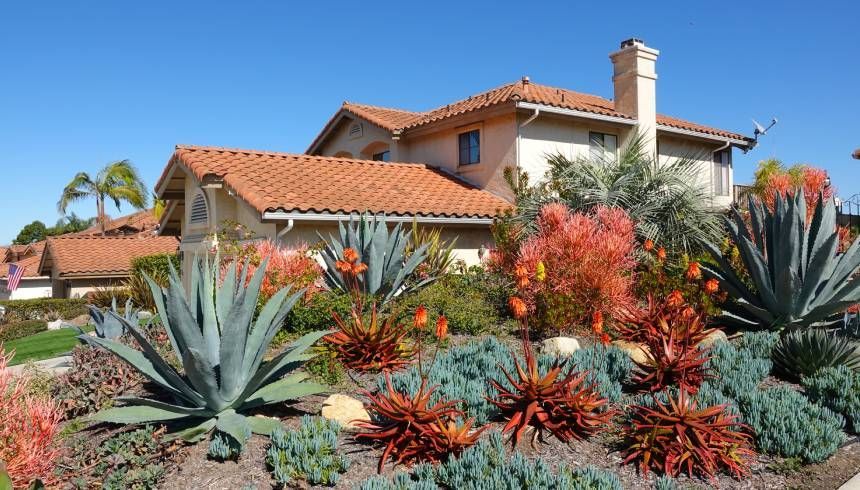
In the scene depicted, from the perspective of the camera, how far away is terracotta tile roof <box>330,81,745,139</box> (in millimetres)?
17828

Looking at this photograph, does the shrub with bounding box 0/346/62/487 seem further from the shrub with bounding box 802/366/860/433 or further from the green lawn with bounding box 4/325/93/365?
the green lawn with bounding box 4/325/93/365

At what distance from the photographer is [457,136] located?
19.5m

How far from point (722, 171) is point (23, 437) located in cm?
2432

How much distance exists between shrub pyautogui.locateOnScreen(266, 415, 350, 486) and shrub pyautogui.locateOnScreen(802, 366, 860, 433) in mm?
4494

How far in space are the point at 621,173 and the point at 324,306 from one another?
8.39 m

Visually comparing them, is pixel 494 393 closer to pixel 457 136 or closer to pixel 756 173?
pixel 457 136

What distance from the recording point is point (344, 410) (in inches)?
225

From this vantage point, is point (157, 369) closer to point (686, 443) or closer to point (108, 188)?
point (686, 443)

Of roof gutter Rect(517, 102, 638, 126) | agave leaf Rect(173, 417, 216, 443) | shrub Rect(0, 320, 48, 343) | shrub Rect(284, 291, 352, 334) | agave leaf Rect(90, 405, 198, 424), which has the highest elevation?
roof gutter Rect(517, 102, 638, 126)

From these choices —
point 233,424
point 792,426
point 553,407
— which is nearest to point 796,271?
point 792,426

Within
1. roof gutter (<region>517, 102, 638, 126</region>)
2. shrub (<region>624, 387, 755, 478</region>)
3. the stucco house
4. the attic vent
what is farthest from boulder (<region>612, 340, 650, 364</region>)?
the attic vent

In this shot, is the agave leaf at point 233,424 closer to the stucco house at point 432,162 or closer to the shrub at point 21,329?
the stucco house at point 432,162

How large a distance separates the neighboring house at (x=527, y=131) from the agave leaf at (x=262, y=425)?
12.6 metres

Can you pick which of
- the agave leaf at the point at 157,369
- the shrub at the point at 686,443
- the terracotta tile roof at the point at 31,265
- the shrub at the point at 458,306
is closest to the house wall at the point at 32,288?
the terracotta tile roof at the point at 31,265
